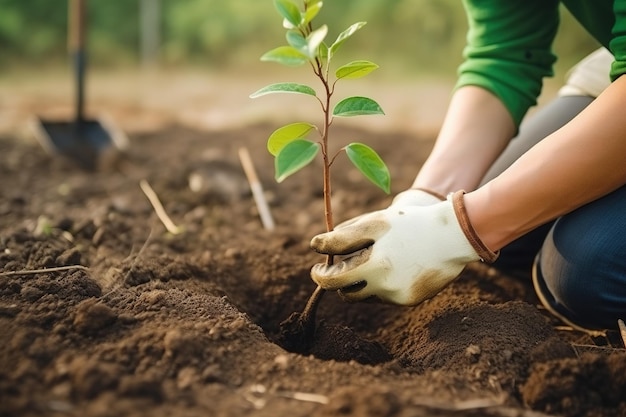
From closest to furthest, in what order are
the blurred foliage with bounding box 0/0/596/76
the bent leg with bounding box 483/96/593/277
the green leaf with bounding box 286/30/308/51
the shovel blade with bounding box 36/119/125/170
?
the green leaf with bounding box 286/30/308/51, the bent leg with bounding box 483/96/593/277, the shovel blade with bounding box 36/119/125/170, the blurred foliage with bounding box 0/0/596/76

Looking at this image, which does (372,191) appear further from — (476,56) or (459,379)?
(459,379)

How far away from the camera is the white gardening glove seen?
1663 mm

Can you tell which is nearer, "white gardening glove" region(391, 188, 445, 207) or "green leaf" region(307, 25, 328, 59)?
"green leaf" region(307, 25, 328, 59)

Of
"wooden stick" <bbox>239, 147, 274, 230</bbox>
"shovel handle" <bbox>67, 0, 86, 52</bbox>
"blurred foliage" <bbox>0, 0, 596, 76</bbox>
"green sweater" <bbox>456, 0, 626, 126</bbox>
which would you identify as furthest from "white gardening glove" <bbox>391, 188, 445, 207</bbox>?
"blurred foliage" <bbox>0, 0, 596, 76</bbox>

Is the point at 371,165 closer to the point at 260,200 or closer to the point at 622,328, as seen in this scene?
the point at 622,328

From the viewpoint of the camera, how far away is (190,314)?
1446mm

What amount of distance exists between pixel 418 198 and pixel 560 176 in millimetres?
355

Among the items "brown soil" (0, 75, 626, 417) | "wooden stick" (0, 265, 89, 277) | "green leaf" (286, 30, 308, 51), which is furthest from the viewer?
"wooden stick" (0, 265, 89, 277)

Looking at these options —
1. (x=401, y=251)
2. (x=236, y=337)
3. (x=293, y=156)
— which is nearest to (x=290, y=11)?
(x=293, y=156)

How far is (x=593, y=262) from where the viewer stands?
159cm

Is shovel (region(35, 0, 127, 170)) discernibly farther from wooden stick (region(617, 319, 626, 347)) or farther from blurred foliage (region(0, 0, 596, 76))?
wooden stick (region(617, 319, 626, 347))

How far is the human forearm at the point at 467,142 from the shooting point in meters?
1.77

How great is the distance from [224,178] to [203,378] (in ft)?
4.72

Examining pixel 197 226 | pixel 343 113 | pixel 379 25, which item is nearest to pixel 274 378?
pixel 343 113
